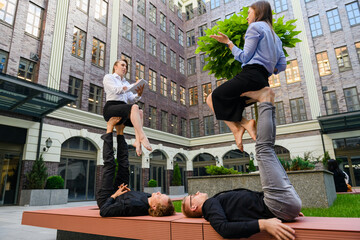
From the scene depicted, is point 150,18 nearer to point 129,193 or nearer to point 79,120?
point 79,120

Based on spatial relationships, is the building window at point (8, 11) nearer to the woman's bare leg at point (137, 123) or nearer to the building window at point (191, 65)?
the woman's bare leg at point (137, 123)

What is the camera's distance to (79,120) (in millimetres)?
14547

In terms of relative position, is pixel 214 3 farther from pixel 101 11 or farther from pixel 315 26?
pixel 101 11

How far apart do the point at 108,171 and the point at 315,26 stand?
74.7 feet

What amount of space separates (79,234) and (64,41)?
1368 centimetres

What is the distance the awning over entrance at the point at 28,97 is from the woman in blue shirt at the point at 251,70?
939 centimetres

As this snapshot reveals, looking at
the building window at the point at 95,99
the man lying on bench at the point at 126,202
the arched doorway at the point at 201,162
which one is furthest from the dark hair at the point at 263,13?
the arched doorway at the point at 201,162

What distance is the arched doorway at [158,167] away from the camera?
778 inches

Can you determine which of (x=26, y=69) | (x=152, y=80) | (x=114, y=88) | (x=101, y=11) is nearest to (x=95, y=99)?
(x=26, y=69)

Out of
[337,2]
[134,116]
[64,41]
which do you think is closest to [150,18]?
[64,41]

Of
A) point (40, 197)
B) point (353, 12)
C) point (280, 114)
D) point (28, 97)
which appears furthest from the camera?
point (280, 114)

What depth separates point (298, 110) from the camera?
787 inches

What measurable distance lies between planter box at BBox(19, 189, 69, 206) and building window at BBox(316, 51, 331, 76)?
801 inches

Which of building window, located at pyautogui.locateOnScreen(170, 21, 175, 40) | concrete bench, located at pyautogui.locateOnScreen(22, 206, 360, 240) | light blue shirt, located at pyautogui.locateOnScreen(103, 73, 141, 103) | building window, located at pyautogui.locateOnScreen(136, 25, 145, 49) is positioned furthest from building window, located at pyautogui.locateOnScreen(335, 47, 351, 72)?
concrete bench, located at pyautogui.locateOnScreen(22, 206, 360, 240)
